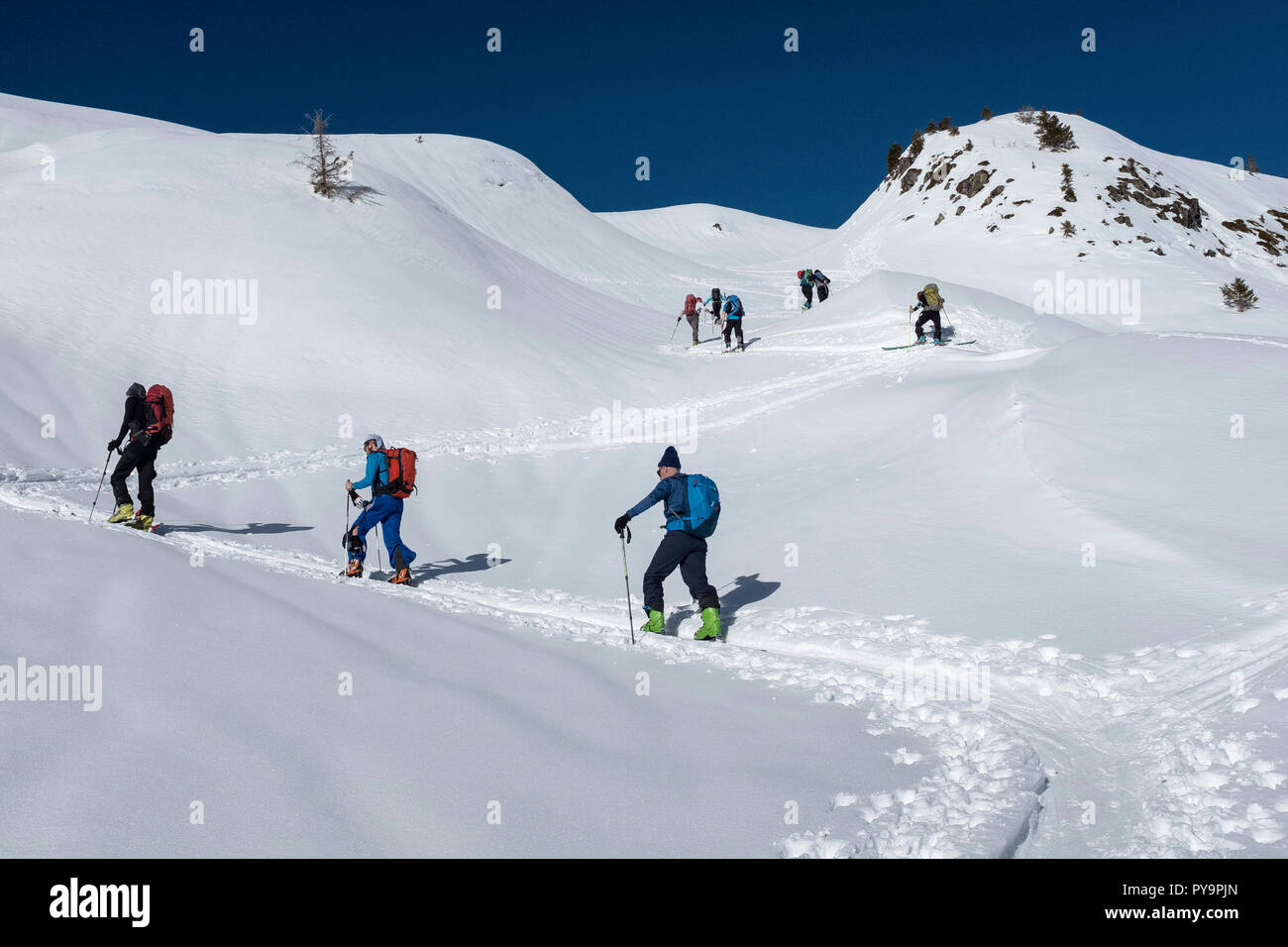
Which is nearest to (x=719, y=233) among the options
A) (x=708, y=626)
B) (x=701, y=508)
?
(x=701, y=508)

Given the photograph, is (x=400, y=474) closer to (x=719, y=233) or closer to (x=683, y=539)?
(x=683, y=539)

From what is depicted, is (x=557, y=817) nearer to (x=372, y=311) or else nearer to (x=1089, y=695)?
(x=1089, y=695)

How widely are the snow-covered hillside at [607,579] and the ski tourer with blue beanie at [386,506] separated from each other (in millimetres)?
409

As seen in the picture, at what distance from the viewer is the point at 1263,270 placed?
35.8m

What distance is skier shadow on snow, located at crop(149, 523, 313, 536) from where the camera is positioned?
9.27 m

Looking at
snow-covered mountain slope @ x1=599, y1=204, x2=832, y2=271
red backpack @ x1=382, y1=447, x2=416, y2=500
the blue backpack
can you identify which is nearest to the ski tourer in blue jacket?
red backpack @ x1=382, y1=447, x2=416, y2=500

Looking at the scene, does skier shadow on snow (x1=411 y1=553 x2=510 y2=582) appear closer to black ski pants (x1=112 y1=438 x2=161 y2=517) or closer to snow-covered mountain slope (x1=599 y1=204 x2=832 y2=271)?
black ski pants (x1=112 y1=438 x2=161 y2=517)

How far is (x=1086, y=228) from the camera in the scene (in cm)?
3728

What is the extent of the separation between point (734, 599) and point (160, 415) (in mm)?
6829

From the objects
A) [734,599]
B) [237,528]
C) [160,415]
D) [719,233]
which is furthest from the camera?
[719,233]

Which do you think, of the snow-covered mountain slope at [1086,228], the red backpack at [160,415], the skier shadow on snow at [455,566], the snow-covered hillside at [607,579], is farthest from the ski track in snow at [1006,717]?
the snow-covered mountain slope at [1086,228]

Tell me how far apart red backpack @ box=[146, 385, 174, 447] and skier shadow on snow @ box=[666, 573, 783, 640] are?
20.2 ft
